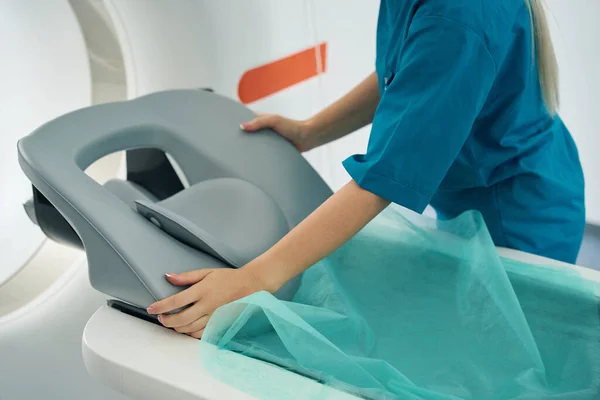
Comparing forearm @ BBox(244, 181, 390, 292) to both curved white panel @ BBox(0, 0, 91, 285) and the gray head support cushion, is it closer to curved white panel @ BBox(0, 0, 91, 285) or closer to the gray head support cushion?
the gray head support cushion

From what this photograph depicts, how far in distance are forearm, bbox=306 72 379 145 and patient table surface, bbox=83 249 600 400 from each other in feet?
1.71

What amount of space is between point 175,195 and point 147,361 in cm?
36

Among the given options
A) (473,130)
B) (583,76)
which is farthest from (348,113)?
(583,76)

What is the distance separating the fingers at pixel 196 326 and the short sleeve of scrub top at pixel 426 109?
0.24 meters

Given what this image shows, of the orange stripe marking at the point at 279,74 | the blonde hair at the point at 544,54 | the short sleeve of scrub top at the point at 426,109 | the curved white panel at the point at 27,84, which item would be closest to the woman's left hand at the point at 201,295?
the short sleeve of scrub top at the point at 426,109

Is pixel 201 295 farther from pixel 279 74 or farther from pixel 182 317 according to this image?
pixel 279 74

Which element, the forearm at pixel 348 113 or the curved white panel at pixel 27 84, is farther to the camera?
the curved white panel at pixel 27 84

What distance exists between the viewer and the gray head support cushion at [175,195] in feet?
2.64

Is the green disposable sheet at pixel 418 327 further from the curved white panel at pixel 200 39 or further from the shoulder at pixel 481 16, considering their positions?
the curved white panel at pixel 200 39

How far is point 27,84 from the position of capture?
1.39 metres

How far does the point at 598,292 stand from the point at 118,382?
2.07 feet

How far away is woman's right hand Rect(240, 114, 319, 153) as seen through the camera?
1142mm

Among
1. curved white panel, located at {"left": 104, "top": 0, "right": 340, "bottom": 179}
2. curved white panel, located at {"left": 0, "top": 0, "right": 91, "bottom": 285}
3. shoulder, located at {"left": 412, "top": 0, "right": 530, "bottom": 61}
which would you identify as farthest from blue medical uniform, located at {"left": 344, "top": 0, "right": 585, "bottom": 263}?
curved white panel, located at {"left": 0, "top": 0, "right": 91, "bottom": 285}

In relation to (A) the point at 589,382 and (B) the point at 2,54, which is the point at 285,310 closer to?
(A) the point at 589,382
